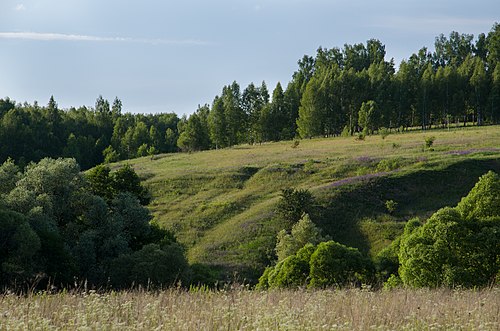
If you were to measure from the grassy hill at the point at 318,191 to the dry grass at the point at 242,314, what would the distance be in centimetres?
3400

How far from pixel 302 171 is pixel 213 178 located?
464 inches

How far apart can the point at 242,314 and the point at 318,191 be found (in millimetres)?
50746

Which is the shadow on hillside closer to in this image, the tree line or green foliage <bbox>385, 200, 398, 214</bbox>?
green foliage <bbox>385, 200, 398, 214</bbox>

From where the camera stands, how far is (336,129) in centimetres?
12738

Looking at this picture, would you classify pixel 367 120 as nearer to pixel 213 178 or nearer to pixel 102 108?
pixel 213 178

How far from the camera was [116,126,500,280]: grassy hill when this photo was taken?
49.9m

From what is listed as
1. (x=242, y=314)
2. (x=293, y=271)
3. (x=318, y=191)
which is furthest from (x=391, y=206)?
(x=242, y=314)

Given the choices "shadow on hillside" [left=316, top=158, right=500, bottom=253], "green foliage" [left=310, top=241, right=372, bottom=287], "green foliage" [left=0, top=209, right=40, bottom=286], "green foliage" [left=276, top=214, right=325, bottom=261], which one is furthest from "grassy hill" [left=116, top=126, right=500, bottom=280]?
"green foliage" [left=0, top=209, right=40, bottom=286]

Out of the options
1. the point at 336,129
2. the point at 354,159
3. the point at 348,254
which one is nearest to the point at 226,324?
the point at 348,254

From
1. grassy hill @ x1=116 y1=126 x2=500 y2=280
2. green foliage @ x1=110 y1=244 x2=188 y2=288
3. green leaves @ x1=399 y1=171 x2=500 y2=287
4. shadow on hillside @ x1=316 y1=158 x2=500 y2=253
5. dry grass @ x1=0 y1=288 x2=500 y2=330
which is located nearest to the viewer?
dry grass @ x1=0 y1=288 x2=500 y2=330

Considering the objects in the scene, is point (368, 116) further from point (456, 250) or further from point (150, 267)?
point (456, 250)

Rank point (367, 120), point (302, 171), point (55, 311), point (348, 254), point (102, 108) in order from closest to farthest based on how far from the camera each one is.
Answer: point (55, 311)
point (348, 254)
point (302, 171)
point (367, 120)
point (102, 108)

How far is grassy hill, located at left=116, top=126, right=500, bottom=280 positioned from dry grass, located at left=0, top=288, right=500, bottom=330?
3400 cm

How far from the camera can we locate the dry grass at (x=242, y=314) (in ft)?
25.1
